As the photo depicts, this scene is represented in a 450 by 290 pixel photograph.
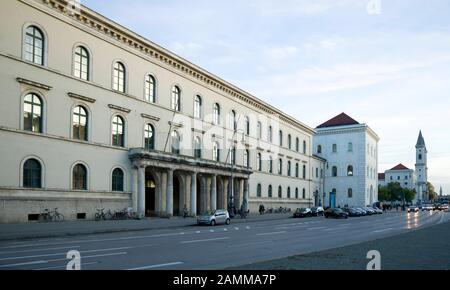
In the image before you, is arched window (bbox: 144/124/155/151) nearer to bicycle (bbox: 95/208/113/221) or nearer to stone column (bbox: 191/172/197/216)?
stone column (bbox: 191/172/197/216)

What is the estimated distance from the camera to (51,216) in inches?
1353

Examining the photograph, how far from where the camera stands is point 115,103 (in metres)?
42.1

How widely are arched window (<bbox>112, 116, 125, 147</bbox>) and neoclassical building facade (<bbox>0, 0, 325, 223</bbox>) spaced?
0.31 feet

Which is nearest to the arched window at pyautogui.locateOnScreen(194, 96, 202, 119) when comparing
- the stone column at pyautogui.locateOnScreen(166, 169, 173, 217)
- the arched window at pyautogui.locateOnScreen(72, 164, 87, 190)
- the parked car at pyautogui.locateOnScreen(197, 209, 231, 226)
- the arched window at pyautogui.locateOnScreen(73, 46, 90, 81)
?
the stone column at pyautogui.locateOnScreen(166, 169, 173, 217)

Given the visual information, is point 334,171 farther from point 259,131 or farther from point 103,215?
point 103,215

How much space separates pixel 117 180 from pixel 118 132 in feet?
14.2

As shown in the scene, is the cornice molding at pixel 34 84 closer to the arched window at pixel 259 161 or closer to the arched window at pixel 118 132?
the arched window at pixel 118 132

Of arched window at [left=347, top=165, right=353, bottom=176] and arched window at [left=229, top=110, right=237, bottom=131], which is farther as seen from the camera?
arched window at [left=347, top=165, right=353, bottom=176]

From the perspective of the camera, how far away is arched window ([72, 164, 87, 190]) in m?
37.4

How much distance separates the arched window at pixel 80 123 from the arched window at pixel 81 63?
104 inches

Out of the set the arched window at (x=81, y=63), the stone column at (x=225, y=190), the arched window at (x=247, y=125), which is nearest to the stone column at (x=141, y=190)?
the arched window at (x=81, y=63)
